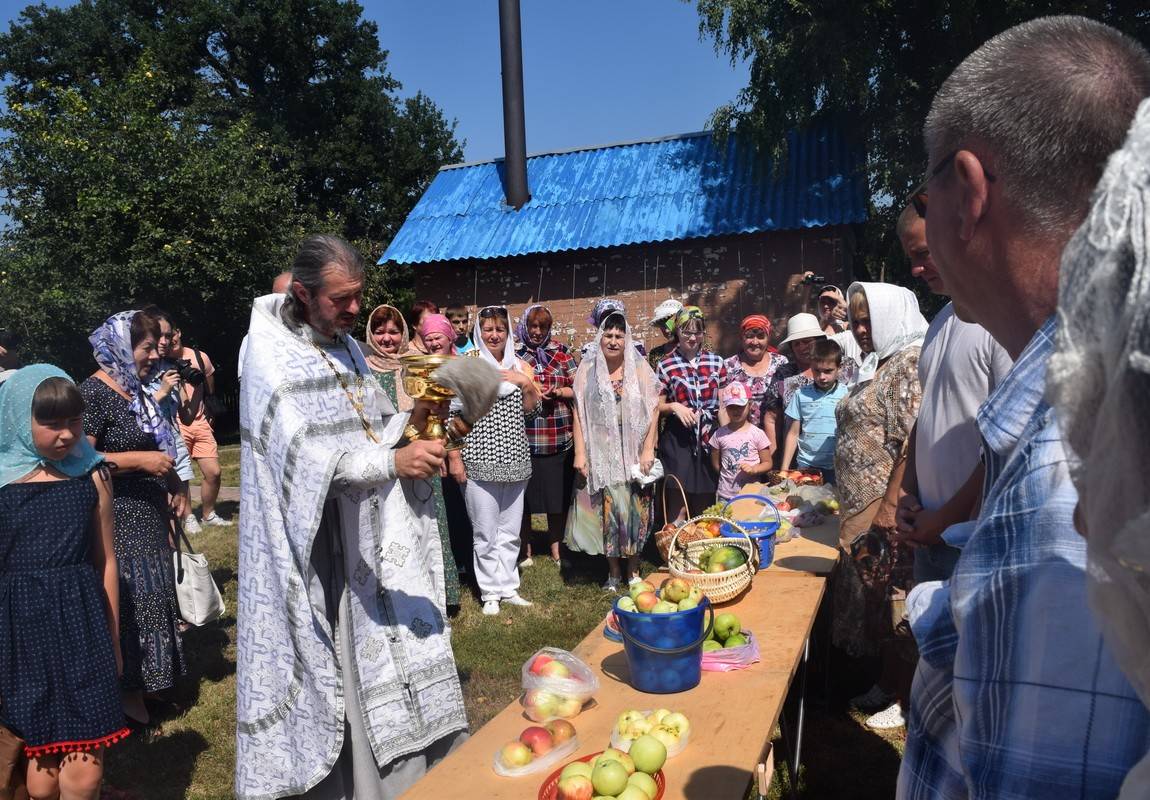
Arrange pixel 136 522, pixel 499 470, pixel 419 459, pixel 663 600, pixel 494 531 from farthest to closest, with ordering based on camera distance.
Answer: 1. pixel 494 531
2. pixel 499 470
3. pixel 136 522
4. pixel 663 600
5. pixel 419 459

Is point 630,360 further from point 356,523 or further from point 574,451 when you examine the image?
point 356,523

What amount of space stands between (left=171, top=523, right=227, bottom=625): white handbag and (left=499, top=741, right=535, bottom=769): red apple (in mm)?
3193

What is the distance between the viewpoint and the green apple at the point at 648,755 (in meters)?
2.01

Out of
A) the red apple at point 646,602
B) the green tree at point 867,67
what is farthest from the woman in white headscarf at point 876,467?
the green tree at point 867,67

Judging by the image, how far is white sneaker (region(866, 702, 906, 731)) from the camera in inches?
162

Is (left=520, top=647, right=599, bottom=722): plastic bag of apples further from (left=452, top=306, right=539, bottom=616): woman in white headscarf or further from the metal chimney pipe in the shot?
the metal chimney pipe

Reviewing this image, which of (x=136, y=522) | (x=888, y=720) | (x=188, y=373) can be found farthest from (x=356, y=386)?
(x=188, y=373)

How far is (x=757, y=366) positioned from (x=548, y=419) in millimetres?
1753

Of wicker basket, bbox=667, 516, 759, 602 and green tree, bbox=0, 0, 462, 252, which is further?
green tree, bbox=0, 0, 462, 252

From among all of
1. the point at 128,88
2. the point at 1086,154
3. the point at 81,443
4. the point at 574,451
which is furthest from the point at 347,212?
the point at 1086,154

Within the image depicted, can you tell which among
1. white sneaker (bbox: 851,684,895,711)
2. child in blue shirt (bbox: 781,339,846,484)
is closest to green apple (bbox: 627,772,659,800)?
white sneaker (bbox: 851,684,895,711)

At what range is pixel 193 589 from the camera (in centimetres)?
473

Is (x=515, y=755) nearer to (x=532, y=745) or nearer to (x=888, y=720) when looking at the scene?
(x=532, y=745)

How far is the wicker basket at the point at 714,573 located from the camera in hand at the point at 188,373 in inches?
170
